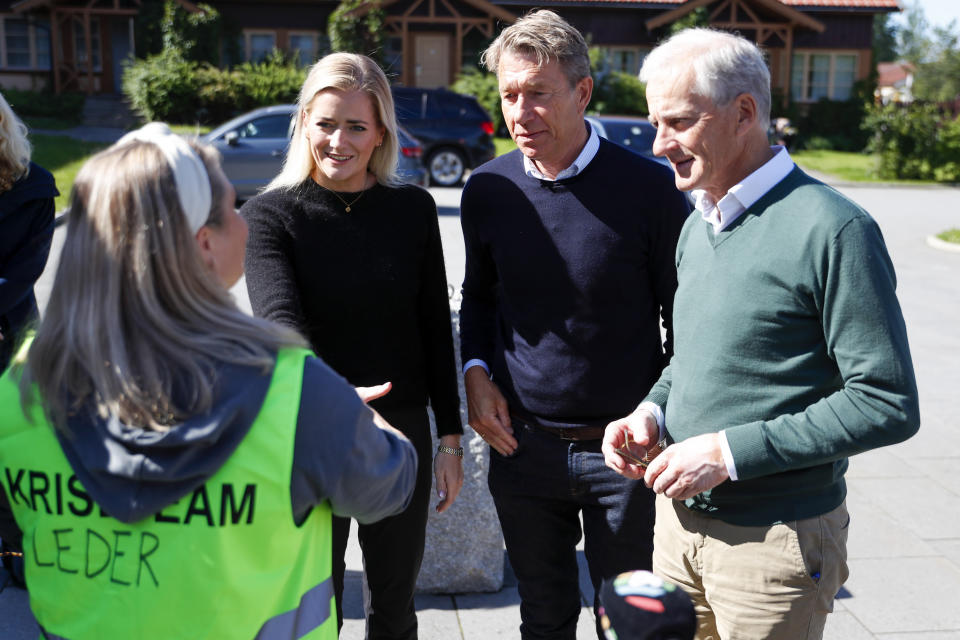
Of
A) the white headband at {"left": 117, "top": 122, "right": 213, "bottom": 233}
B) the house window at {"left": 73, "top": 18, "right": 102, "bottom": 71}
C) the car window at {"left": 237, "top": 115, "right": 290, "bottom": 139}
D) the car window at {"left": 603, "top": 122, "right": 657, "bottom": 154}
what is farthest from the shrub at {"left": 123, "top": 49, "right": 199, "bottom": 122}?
the white headband at {"left": 117, "top": 122, "right": 213, "bottom": 233}

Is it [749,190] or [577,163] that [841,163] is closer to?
[577,163]

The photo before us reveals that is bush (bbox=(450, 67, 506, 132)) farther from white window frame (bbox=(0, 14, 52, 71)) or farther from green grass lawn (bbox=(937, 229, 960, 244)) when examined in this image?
green grass lawn (bbox=(937, 229, 960, 244))

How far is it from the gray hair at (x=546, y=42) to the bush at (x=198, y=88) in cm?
2501

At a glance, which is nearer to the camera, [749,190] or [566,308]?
[749,190]

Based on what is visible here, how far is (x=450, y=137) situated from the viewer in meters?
18.2

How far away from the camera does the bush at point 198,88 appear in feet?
85.5

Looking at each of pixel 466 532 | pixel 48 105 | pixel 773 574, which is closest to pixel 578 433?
pixel 773 574

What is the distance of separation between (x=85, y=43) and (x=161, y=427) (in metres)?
33.7

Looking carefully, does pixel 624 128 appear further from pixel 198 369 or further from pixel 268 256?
pixel 198 369

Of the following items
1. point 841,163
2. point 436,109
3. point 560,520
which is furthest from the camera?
point 841,163

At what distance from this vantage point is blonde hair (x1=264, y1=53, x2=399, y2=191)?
2656 mm

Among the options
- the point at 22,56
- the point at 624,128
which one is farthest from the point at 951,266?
the point at 22,56

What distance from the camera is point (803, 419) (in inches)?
78.7

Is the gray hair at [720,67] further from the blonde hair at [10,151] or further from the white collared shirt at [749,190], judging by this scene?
the blonde hair at [10,151]
